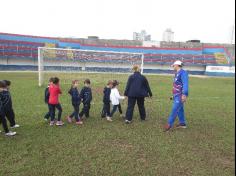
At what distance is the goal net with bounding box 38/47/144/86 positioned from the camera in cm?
2083

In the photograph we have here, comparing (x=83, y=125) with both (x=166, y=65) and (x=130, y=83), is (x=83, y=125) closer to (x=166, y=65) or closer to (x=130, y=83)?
(x=130, y=83)

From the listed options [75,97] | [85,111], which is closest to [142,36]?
[85,111]

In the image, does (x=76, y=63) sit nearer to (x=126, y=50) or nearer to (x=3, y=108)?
(x=3, y=108)

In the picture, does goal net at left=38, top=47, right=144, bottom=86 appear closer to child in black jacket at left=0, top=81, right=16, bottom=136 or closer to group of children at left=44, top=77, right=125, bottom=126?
group of children at left=44, top=77, right=125, bottom=126

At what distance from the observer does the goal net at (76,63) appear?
20.8m

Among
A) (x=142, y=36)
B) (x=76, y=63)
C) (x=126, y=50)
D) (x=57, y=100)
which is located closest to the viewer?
(x=57, y=100)

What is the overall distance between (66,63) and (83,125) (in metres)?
14.0

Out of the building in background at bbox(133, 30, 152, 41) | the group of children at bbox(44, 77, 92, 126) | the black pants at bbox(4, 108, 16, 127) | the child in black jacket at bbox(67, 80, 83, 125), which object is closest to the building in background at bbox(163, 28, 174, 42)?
the building in background at bbox(133, 30, 152, 41)

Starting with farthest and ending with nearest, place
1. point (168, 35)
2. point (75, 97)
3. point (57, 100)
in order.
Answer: point (168, 35), point (75, 97), point (57, 100)

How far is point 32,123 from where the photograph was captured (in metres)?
8.03

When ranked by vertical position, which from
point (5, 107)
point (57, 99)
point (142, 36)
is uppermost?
point (142, 36)

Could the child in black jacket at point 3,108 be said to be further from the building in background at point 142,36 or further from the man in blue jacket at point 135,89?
the building in background at point 142,36

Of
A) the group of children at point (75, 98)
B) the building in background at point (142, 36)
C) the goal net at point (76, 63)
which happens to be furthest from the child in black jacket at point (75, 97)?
the building in background at point (142, 36)

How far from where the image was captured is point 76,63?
21.6 meters
